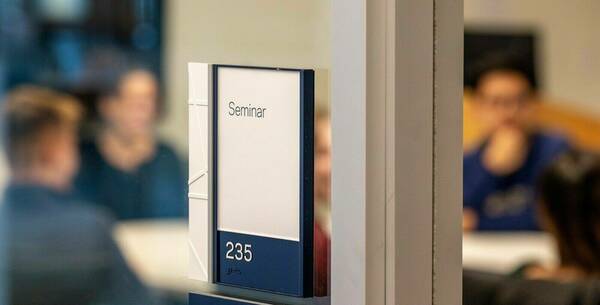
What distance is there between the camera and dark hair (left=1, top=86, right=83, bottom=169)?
1227 millimetres

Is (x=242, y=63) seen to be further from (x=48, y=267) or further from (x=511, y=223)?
(x=511, y=223)

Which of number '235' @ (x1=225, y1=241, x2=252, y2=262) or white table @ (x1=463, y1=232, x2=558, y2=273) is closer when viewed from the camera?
number '235' @ (x1=225, y1=241, x2=252, y2=262)

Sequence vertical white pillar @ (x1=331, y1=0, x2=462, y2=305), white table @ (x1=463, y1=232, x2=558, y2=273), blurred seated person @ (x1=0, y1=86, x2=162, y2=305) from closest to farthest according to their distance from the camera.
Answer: vertical white pillar @ (x1=331, y1=0, x2=462, y2=305), blurred seated person @ (x1=0, y1=86, x2=162, y2=305), white table @ (x1=463, y1=232, x2=558, y2=273)

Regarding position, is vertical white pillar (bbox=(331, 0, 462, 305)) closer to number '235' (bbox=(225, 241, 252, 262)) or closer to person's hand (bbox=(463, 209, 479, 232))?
number '235' (bbox=(225, 241, 252, 262))

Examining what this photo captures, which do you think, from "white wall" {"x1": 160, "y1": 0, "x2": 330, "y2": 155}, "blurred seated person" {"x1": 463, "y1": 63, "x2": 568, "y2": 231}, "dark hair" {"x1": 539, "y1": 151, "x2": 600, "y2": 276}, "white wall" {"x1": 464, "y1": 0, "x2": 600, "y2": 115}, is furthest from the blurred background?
"white wall" {"x1": 464, "y1": 0, "x2": 600, "y2": 115}

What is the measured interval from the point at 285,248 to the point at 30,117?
2.00 ft

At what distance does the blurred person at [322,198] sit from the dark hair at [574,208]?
213 centimetres

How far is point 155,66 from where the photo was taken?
101 cm

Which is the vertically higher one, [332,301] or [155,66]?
[155,66]

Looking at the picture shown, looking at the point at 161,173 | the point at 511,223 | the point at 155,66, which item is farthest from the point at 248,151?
the point at 511,223

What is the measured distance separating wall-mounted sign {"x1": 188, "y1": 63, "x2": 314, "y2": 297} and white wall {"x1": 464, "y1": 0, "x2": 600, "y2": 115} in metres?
2.11

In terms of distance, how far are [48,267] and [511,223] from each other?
80.2 inches

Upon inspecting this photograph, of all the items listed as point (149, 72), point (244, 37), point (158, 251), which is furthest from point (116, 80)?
point (244, 37)

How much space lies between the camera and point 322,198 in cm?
78
